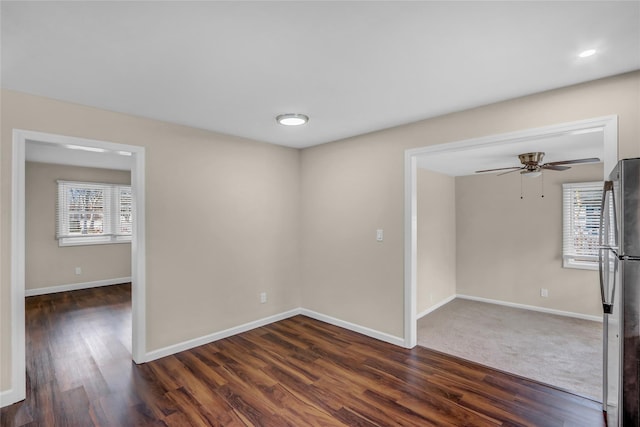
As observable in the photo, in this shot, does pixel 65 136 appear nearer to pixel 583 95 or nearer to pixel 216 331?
pixel 216 331

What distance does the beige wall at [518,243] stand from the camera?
4578mm

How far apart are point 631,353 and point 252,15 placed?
247 cm

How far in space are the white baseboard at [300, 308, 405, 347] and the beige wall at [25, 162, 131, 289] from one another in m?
4.77

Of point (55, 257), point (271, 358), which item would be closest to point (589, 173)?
point (271, 358)

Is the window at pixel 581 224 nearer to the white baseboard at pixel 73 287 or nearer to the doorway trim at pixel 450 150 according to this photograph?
the doorway trim at pixel 450 150

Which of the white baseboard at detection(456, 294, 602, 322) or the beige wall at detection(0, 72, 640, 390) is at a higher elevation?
the beige wall at detection(0, 72, 640, 390)

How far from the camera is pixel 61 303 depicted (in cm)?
509

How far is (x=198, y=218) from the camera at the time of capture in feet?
11.3

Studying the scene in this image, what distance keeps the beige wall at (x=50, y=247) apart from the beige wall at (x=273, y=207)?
14.2 feet

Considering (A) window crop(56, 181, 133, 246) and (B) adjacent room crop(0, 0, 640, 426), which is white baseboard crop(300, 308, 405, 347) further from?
(A) window crop(56, 181, 133, 246)

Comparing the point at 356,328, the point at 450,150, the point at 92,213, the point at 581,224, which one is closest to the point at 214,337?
the point at 356,328

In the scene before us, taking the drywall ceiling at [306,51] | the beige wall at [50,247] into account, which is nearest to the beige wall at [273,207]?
the drywall ceiling at [306,51]

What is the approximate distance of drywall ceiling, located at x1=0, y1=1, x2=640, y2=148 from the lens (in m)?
1.47

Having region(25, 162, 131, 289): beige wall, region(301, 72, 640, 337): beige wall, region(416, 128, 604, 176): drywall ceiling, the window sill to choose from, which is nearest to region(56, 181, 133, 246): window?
the window sill
